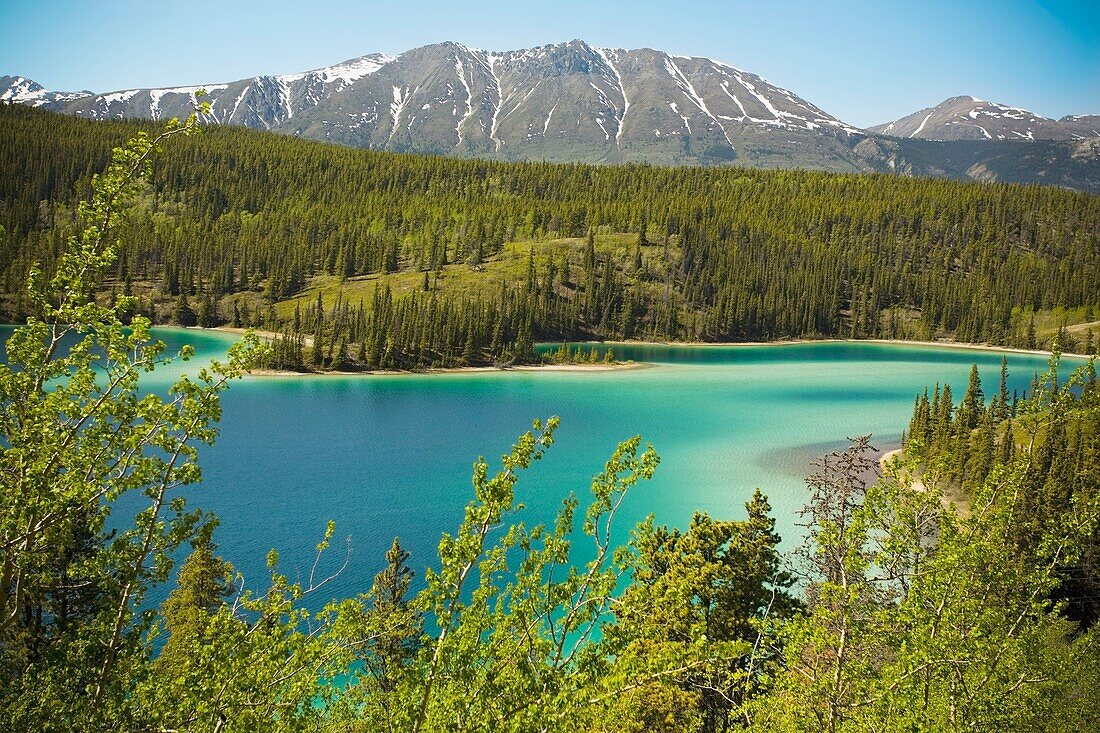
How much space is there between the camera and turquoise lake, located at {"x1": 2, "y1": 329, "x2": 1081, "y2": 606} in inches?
1594

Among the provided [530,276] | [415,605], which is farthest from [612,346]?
[415,605]

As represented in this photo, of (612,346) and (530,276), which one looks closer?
(612,346)

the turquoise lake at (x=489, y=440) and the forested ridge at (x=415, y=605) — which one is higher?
the forested ridge at (x=415, y=605)

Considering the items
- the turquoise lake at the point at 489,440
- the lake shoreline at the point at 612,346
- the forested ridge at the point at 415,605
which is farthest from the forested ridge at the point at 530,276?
the forested ridge at the point at 415,605

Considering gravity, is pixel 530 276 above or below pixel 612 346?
above

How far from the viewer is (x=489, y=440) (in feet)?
214

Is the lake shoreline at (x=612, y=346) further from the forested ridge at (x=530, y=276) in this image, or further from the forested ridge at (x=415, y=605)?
the forested ridge at (x=415, y=605)

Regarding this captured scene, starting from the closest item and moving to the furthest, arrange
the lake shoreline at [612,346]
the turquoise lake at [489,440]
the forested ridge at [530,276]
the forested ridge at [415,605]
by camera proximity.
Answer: the forested ridge at [415,605] → the turquoise lake at [489,440] → the lake shoreline at [612,346] → the forested ridge at [530,276]

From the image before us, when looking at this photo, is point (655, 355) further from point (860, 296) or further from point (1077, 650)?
point (1077, 650)

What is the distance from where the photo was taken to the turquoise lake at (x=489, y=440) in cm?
4050

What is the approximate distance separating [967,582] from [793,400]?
82.5m

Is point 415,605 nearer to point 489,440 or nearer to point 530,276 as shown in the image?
point 489,440

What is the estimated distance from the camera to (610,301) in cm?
16288

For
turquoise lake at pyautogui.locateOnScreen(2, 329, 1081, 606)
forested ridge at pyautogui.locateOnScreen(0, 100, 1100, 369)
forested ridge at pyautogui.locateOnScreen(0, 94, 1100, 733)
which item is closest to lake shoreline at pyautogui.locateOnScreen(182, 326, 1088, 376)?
forested ridge at pyautogui.locateOnScreen(0, 100, 1100, 369)
